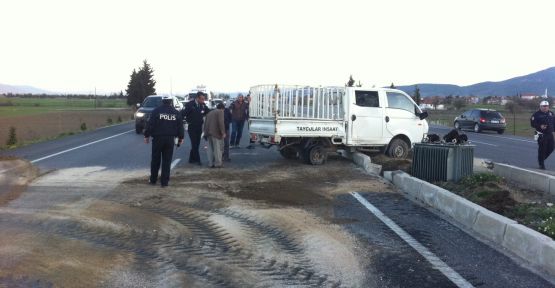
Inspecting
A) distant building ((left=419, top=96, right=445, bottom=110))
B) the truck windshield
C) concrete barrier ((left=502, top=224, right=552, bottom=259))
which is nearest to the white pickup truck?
concrete barrier ((left=502, top=224, right=552, bottom=259))

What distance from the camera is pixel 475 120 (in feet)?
114

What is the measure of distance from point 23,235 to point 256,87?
340 inches

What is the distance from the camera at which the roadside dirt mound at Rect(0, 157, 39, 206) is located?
930 centimetres

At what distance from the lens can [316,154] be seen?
13.9 metres

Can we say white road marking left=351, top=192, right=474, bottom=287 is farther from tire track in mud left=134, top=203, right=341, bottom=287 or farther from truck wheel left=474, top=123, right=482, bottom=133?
truck wheel left=474, top=123, right=482, bottom=133

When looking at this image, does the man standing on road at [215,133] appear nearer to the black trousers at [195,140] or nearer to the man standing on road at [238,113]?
the black trousers at [195,140]

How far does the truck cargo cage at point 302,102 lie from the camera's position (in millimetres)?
13383

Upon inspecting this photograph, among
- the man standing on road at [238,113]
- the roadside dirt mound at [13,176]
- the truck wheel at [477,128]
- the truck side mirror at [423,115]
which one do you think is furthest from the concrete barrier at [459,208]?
the truck wheel at [477,128]

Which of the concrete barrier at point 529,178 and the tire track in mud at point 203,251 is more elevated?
the concrete barrier at point 529,178

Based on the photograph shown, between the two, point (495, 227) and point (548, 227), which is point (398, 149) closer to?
point (495, 227)

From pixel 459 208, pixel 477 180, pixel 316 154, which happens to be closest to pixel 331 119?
pixel 316 154

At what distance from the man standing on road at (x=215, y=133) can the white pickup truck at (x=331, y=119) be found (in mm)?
1201

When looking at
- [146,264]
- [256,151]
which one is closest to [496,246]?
[146,264]

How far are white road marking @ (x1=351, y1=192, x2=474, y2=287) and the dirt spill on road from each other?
63cm
